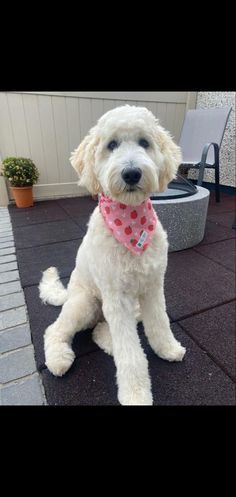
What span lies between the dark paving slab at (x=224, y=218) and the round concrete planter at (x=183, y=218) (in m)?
0.88

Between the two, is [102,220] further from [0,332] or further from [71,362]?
[0,332]

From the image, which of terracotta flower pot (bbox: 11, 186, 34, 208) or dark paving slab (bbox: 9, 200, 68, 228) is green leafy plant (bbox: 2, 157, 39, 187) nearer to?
terracotta flower pot (bbox: 11, 186, 34, 208)

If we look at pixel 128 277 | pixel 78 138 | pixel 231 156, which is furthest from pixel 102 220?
pixel 231 156

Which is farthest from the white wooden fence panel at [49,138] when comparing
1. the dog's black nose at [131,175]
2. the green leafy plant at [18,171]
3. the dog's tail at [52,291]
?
the dog's black nose at [131,175]

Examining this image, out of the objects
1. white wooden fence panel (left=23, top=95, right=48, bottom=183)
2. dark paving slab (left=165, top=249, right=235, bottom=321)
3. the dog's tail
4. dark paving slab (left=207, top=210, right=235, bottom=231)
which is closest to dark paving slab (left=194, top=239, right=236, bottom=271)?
dark paving slab (left=165, top=249, right=235, bottom=321)

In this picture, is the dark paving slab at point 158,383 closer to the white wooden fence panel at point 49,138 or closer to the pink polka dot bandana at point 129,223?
the pink polka dot bandana at point 129,223

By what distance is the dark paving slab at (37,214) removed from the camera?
412 centimetres

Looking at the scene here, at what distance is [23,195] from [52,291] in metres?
3.04

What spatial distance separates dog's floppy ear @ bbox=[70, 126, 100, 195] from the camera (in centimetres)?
129

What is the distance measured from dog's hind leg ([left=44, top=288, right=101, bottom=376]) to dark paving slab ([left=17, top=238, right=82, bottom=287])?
95 centimetres

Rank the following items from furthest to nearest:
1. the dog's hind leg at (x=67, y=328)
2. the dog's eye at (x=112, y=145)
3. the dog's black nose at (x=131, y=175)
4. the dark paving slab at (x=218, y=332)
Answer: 1. the dark paving slab at (x=218, y=332)
2. the dog's hind leg at (x=67, y=328)
3. the dog's eye at (x=112, y=145)
4. the dog's black nose at (x=131, y=175)

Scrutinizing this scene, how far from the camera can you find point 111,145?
127 cm
